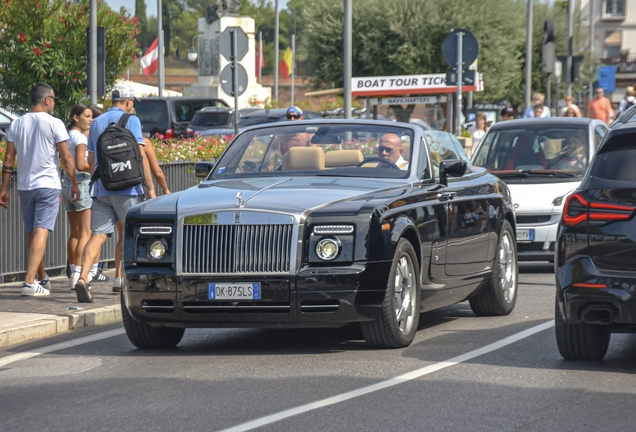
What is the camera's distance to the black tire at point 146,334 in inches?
350

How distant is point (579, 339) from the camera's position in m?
8.06

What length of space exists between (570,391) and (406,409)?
105 cm

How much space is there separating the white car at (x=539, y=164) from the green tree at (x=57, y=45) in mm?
10024

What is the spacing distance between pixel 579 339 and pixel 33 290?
563 centimetres

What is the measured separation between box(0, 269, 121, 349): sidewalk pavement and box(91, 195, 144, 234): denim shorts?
64 cm

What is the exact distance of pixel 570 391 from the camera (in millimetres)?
7129

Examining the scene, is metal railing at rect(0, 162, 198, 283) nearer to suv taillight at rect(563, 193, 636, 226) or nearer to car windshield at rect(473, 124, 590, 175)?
car windshield at rect(473, 124, 590, 175)

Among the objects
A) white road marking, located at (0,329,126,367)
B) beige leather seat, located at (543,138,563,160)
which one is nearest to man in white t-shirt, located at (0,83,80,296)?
white road marking, located at (0,329,126,367)

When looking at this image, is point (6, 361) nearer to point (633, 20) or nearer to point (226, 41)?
point (226, 41)

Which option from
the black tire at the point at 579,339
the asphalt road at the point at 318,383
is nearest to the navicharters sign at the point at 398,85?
the asphalt road at the point at 318,383

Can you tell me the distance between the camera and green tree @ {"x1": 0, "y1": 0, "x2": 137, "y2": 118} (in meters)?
23.7

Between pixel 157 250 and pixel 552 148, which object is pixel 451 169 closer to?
pixel 157 250

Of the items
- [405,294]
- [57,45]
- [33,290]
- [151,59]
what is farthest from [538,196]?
[151,59]

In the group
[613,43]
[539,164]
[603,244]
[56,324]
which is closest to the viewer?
[603,244]
